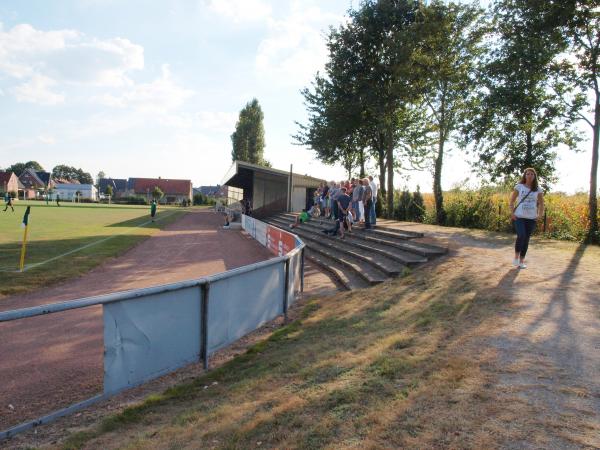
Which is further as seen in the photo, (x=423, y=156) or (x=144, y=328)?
(x=423, y=156)

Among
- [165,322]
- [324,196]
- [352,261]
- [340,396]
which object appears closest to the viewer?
[340,396]

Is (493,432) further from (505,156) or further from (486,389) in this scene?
(505,156)

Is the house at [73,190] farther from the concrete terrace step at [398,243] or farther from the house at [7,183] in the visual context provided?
the concrete terrace step at [398,243]

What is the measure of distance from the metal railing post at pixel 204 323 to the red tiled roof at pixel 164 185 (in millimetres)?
126478

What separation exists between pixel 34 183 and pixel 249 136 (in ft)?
263

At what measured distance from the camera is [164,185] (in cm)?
12775

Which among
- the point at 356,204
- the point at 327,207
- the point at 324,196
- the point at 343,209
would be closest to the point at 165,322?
the point at 343,209

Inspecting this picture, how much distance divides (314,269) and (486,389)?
397 inches

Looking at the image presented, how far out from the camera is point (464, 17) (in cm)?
2120

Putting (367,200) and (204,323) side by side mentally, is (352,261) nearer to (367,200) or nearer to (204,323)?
(367,200)

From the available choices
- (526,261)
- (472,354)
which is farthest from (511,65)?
(472,354)

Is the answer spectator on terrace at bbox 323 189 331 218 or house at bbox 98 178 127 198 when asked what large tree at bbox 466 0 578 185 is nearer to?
spectator on terrace at bbox 323 189 331 218

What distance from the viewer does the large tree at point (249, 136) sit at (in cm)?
7544

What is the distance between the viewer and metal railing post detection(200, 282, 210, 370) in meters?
4.85
